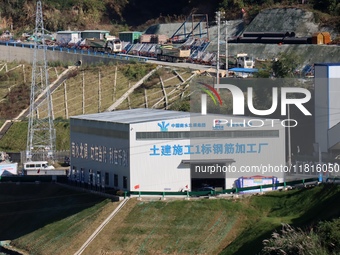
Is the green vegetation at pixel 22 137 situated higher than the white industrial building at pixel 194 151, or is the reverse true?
the white industrial building at pixel 194 151

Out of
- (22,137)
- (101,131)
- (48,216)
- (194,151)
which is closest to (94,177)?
(101,131)

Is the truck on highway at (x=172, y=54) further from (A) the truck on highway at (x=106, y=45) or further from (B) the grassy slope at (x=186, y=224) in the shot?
(B) the grassy slope at (x=186, y=224)

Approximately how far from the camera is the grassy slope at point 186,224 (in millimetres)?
43344

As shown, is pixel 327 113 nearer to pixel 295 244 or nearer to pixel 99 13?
pixel 295 244

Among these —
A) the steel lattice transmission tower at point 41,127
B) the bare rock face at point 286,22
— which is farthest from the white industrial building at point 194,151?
the bare rock face at point 286,22

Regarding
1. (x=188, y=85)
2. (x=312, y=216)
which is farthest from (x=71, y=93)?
(x=312, y=216)

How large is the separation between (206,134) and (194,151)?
903 mm

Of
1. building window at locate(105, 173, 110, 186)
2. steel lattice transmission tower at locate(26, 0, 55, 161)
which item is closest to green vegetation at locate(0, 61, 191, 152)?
steel lattice transmission tower at locate(26, 0, 55, 161)

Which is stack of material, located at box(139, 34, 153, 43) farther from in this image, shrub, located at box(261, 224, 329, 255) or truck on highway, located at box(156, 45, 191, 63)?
shrub, located at box(261, 224, 329, 255)

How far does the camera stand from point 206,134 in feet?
164

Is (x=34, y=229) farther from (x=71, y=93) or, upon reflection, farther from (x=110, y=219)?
(x=71, y=93)

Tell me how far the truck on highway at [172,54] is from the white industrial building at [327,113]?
34720 millimetres

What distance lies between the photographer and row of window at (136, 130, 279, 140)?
4972cm

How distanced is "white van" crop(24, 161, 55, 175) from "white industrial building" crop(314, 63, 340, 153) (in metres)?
17.9
